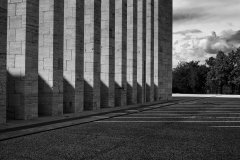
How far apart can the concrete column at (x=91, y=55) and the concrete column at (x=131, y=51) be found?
7117mm

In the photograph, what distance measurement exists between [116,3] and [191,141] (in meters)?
20.9

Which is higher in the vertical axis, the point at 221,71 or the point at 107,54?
the point at 107,54

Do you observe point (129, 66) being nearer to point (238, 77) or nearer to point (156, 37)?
point (156, 37)

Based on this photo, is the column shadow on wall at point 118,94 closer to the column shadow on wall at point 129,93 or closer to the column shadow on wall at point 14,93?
the column shadow on wall at point 129,93

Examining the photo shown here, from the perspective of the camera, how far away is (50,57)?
18328 millimetres

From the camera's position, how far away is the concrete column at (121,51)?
27.8m

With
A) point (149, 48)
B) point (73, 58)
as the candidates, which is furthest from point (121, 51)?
point (73, 58)

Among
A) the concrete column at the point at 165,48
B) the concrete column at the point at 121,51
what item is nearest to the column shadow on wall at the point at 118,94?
the concrete column at the point at 121,51

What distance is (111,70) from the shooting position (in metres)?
25.6

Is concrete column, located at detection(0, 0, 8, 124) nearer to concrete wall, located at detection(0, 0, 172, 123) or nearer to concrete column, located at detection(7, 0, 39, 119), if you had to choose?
concrete wall, located at detection(0, 0, 172, 123)

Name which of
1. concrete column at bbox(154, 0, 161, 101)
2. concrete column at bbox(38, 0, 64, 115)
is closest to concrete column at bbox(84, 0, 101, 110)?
concrete column at bbox(38, 0, 64, 115)

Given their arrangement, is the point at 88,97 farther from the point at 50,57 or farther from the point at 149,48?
the point at 149,48

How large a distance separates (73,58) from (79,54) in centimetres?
55

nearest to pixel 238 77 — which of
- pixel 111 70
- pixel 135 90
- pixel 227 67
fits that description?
pixel 227 67
